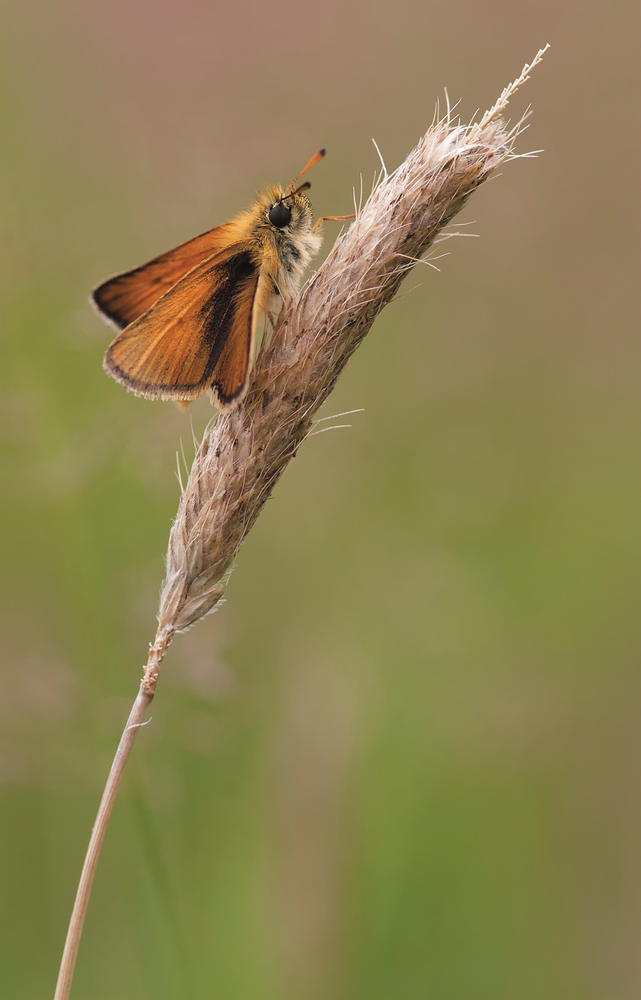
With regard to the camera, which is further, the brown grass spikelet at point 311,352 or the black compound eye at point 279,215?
the black compound eye at point 279,215

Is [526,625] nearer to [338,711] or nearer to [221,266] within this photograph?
[338,711]

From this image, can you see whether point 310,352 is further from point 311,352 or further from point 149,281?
point 149,281

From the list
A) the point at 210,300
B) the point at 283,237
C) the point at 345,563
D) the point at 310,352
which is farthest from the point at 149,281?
the point at 345,563

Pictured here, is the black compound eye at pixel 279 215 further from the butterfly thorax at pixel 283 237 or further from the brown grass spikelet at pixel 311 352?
the brown grass spikelet at pixel 311 352

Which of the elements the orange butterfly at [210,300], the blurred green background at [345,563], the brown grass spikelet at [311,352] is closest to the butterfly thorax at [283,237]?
the orange butterfly at [210,300]

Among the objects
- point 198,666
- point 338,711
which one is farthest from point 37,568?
point 338,711

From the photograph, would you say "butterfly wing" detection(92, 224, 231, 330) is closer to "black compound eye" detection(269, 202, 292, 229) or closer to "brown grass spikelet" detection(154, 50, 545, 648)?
"black compound eye" detection(269, 202, 292, 229)

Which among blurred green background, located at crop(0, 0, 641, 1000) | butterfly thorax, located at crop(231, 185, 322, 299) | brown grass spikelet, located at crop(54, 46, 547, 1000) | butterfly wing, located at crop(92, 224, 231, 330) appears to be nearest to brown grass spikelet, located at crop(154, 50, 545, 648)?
brown grass spikelet, located at crop(54, 46, 547, 1000)
